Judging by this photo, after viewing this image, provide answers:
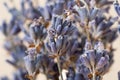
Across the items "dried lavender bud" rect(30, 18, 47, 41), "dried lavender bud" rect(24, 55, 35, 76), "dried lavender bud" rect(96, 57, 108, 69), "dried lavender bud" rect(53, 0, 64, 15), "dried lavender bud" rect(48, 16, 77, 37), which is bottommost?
"dried lavender bud" rect(96, 57, 108, 69)

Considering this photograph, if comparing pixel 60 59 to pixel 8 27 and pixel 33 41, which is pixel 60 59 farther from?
pixel 8 27

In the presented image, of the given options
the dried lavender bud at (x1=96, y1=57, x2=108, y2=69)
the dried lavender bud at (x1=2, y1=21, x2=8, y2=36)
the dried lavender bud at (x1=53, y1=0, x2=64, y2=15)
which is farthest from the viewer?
the dried lavender bud at (x1=2, y1=21, x2=8, y2=36)

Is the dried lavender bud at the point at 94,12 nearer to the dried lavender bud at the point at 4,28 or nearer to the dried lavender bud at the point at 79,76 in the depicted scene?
the dried lavender bud at the point at 79,76

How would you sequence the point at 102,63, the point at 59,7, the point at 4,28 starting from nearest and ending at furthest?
the point at 102,63
the point at 59,7
the point at 4,28

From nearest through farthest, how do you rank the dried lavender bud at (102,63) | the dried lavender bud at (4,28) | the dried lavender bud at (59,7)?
the dried lavender bud at (102,63), the dried lavender bud at (59,7), the dried lavender bud at (4,28)

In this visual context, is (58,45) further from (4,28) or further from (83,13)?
(4,28)

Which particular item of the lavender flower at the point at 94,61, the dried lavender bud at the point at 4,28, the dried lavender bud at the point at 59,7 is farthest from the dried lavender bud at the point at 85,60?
the dried lavender bud at the point at 4,28

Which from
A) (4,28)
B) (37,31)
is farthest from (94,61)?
(4,28)

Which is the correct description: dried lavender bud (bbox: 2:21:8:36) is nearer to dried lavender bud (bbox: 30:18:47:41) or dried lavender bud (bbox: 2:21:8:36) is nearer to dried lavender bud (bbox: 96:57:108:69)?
dried lavender bud (bbox: 30:18:47:41)

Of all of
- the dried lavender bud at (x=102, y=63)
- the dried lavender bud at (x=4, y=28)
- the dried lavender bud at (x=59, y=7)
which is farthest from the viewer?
the dried lavender bud at (x=4, y=28)

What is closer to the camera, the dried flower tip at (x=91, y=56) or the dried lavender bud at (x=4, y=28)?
the dried flower tip at (x=91, y=56)

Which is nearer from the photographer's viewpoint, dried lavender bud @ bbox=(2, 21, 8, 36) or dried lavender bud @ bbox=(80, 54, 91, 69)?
dried lavender bud @ bbox=(80, 54, 91, 69)

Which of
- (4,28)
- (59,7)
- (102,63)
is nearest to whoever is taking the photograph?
(102,63)

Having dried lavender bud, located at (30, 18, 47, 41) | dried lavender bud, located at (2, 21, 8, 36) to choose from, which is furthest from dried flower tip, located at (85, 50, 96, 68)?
dried lavender bud, located at (2, 21, 8, 36)
